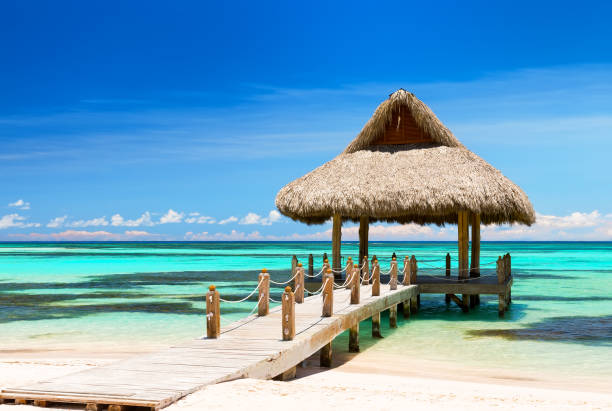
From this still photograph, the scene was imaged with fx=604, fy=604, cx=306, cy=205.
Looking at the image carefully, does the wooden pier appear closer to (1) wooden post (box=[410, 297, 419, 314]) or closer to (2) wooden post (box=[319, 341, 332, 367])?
(2) wooden post (box=[319, 341, 332, 367])

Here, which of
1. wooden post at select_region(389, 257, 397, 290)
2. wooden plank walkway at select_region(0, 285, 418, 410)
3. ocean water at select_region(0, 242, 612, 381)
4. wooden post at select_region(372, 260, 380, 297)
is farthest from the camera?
wooden post at select_region(389, 257, 397, 290)

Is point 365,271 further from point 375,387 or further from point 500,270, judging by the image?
point 375,387

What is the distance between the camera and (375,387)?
736 centimetres

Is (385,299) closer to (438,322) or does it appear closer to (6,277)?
(438,322)

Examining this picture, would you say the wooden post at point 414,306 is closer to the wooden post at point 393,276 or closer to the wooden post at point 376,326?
the wooden post at point 393,276

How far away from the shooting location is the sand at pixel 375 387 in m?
5.51

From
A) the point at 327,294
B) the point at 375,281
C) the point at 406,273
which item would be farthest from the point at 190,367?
the point at 406,273

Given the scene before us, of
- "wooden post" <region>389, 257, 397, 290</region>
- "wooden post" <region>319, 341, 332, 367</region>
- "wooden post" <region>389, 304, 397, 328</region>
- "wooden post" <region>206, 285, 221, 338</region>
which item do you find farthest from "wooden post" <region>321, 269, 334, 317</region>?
"wooden post" <region>389, 257, 397, 290</region>

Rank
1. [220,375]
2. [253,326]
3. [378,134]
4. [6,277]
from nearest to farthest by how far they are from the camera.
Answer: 1. [220,375]
2. [253,326]
3. [378,134]
4. [6,277]

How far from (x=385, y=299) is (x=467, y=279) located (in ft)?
11.5

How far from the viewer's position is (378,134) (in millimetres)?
16406

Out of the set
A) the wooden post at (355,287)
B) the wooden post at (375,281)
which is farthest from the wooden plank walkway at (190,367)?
the wooden post at (375,281)

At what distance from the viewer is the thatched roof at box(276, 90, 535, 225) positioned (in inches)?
555

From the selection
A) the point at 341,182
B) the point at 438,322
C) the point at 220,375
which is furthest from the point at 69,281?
the point at 220,375
